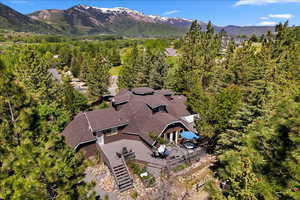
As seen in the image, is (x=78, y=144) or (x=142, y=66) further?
(x=142, y=66)

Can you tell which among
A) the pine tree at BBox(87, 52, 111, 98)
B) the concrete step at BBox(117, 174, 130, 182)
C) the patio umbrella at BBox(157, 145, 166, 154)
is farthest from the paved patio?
the pine tree at BBox(87, 52, 111, 98)

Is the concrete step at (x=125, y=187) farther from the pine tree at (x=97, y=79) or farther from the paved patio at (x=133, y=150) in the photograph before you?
the pine tree at (x=97, y=79)

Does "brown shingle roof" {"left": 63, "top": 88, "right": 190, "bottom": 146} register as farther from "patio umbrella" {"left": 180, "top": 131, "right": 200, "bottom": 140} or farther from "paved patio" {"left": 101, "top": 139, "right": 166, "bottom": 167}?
"patio umbrella" {"left": 180, "top": 131, "right": 200, "bottom": 140}

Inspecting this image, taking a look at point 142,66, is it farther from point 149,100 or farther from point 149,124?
point 149,124

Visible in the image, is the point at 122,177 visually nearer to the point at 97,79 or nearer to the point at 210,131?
the point at 210,131

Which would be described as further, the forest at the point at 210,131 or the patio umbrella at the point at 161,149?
the patio umbrella at the point at 161,149

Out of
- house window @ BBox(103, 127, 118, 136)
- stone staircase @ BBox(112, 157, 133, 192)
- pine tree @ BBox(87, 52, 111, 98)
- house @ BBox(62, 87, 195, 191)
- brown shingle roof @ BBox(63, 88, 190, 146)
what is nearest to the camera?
stone staircase @ BBox(112, 157, 133, 192)

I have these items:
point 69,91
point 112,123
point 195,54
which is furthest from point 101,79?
point 195,54

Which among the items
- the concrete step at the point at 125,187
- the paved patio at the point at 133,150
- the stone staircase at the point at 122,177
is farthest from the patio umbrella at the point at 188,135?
the concrete step at the point at 125,187
